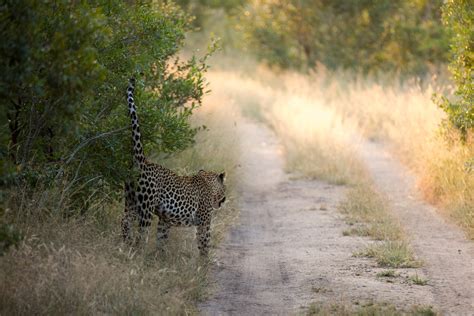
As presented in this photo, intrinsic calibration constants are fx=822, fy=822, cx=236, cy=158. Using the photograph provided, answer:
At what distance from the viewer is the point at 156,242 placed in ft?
29.0

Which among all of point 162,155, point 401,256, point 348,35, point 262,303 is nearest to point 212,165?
point 162,155

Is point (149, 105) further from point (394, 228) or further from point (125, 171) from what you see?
point (394, 228)

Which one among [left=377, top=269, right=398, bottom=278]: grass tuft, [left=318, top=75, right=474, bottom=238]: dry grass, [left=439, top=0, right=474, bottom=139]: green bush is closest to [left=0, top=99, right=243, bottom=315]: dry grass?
[left=377, top=269, right=398, bottom=278]: grass tuft

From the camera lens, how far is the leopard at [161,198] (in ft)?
26.6

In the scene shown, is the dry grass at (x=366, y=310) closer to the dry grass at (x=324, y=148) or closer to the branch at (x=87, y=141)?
the dry grass at (x=324, y=148)

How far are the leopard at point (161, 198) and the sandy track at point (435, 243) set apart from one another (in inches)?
96.9

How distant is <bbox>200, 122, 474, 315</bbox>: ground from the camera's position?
24.8 feet

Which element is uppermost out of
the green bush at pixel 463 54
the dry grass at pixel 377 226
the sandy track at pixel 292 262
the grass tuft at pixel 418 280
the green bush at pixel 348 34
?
the green bush at pixel 348 34

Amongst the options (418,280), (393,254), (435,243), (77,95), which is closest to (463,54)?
(435,243)

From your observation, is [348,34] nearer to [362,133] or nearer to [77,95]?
[362,133]

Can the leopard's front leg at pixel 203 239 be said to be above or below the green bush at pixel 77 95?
below

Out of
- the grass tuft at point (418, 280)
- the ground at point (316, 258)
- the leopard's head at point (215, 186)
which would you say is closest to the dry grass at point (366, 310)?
the ground at point (316, 258)

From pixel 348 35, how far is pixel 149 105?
24433 millimetres

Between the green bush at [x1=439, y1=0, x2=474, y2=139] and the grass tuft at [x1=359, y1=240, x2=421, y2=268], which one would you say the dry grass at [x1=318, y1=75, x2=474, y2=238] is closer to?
the green bush at [x1=439, y1=0, x2=474, y2=139]
